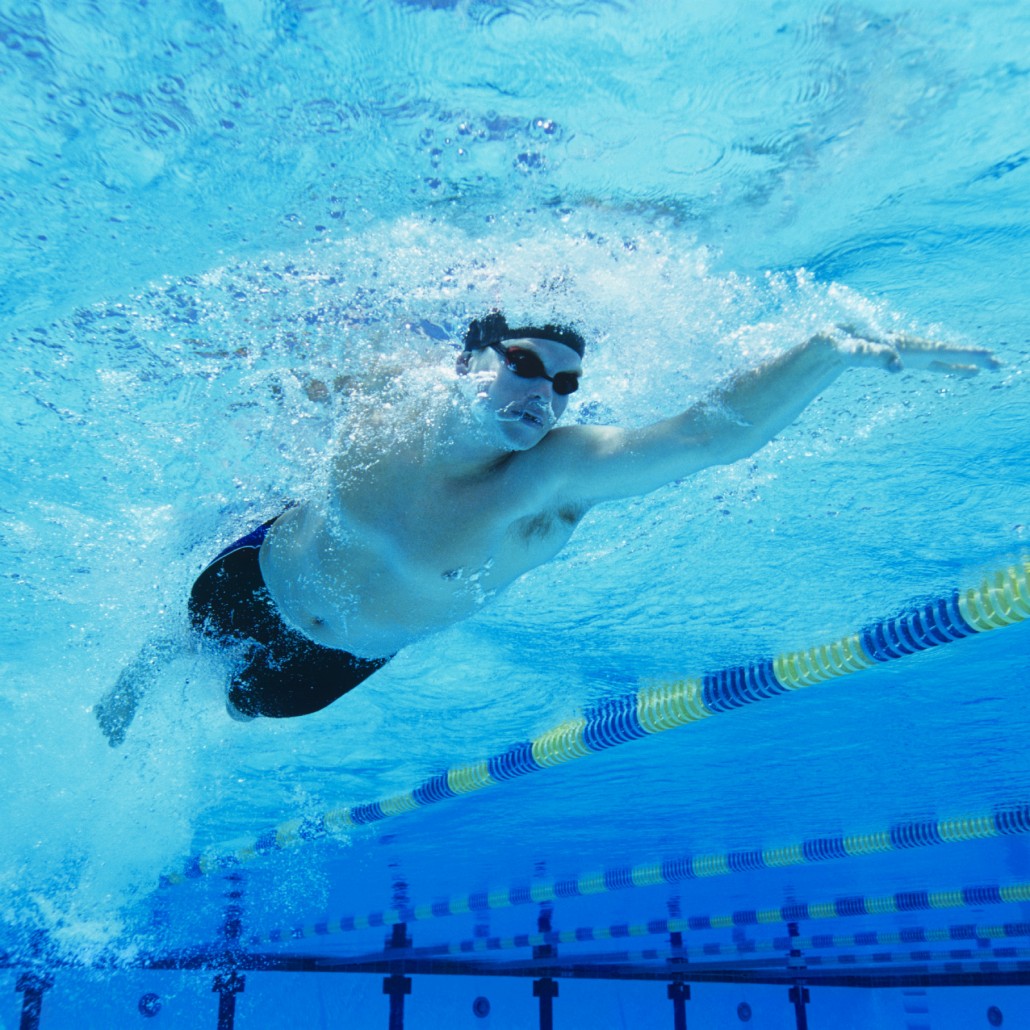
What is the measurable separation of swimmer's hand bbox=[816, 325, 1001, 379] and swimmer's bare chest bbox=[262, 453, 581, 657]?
112 centimetres

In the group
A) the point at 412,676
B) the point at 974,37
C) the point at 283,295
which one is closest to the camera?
the point at 974,37

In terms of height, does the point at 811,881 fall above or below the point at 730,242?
below

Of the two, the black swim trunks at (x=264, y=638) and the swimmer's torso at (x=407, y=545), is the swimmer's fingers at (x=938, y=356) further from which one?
the black swim trunks at (x=264, y=638)

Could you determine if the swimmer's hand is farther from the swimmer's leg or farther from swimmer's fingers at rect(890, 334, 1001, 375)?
the swimmer's leg

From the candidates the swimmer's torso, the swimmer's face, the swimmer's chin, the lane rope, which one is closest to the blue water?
the lane rope

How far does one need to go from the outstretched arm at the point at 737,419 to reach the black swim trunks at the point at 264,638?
1.69 meters

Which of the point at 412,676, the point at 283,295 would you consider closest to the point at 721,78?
the point at 283,295

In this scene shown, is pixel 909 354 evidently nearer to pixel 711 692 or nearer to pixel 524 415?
pixel 524 415

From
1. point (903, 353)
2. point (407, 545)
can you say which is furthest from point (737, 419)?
point (407, 545)

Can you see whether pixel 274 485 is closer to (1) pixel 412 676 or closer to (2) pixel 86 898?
(1) pixel 412 676

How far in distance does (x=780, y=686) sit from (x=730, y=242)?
3.47m

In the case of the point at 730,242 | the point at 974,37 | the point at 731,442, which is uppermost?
the point at 730,242

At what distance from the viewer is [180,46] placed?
8.70 ft

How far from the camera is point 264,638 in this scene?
4145 mm
